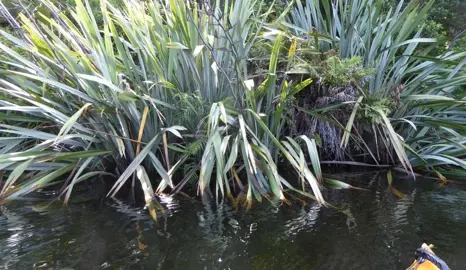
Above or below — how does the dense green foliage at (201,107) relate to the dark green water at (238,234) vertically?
above

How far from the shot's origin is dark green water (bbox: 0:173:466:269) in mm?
2832

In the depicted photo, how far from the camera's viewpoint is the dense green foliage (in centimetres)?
400

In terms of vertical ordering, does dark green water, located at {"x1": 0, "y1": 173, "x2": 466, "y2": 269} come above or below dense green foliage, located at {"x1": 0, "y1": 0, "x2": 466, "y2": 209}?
below

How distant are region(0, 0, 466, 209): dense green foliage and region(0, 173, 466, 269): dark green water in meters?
0.24

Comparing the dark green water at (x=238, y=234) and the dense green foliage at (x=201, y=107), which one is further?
the dense green foliage at (x=201, y=107)

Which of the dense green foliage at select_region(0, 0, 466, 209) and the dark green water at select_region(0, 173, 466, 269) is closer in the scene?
the dark green water at select_region(0, 173, 466, 269)

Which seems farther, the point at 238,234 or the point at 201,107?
the point at 201,107

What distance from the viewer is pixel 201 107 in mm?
4320

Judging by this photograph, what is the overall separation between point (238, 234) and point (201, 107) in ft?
4.96

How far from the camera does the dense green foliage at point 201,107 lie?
13.1 ft

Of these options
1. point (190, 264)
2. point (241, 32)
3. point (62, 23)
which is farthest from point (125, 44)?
point (190, 264)

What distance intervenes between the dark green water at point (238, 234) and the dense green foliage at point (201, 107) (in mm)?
237

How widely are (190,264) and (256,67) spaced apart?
277 centimetres

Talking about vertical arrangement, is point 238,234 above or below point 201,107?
below
